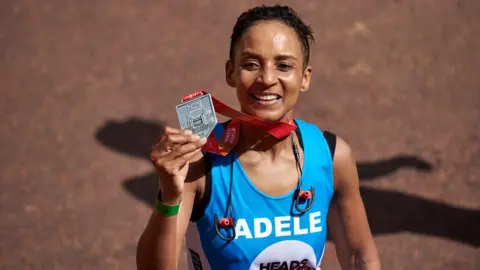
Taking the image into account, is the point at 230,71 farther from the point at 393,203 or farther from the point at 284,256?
the point at 393,203

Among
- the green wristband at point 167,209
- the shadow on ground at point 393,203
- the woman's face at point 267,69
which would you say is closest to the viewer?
the green wristband at point 167,209

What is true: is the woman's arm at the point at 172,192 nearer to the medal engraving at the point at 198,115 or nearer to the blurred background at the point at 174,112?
the medal engraving at the point at 198,115

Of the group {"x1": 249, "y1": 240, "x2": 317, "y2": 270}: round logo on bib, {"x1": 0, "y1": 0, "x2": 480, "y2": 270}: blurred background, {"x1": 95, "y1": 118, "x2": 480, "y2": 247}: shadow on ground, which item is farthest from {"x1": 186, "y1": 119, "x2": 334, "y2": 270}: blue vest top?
{"x1": 95, "y1": 118, "x2": 480, "y2": 247}: shadow on ground

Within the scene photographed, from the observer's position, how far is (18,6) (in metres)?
9.50

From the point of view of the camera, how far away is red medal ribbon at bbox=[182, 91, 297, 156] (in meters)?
2.92

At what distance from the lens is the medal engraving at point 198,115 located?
2590 millimetres

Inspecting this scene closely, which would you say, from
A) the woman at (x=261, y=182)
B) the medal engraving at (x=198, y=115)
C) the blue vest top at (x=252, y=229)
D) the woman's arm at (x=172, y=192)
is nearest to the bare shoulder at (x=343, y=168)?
the woman at (x=261, y=182)

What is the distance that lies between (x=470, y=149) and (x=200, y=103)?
17.6 ft

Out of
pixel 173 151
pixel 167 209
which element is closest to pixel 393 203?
pixel 167 209

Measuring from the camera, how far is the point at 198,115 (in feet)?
8.56

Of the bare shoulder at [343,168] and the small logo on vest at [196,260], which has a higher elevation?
the bare shoulder at [343,168]

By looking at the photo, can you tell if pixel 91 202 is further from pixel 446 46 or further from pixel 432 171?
pixel 446 46

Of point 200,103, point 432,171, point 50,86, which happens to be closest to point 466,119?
point 432,171

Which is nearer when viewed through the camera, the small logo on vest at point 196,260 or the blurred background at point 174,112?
the small logo on vest at point 196,260
